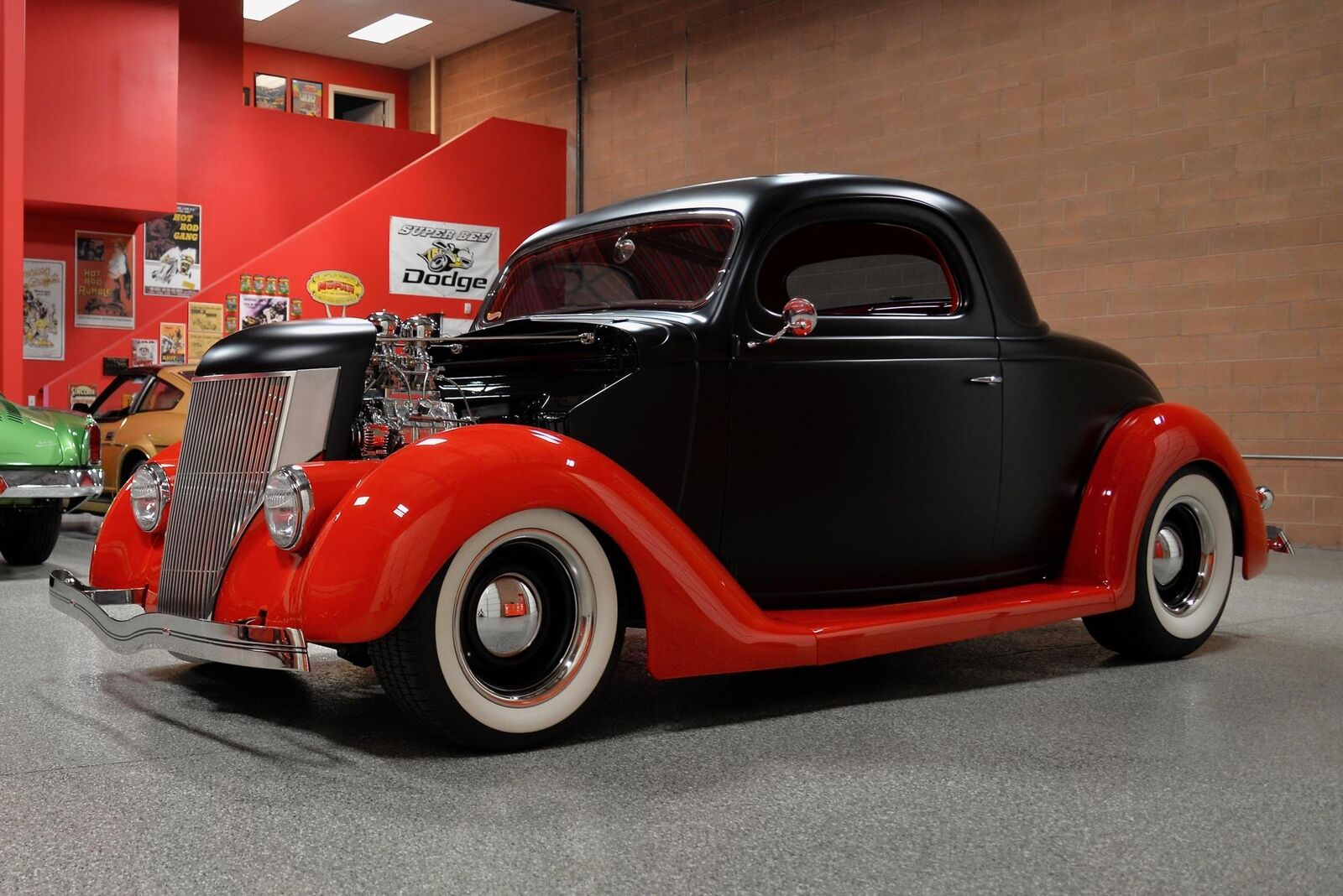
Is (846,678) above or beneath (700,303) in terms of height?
beneath

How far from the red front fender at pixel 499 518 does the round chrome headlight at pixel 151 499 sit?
0.98 meters

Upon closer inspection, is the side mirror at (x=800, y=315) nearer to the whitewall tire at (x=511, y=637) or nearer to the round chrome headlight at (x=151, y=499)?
the whitewall tire at (x=511, y=637)

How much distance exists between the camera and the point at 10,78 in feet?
30.6

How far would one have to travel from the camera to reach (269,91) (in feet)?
53.3

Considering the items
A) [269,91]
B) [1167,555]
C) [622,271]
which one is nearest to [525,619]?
[622,271]

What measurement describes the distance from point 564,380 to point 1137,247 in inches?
275

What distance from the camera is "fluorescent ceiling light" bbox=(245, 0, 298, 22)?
14.5m

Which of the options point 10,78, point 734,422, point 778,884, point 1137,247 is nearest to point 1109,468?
point 734,422

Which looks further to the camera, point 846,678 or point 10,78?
point 10,78

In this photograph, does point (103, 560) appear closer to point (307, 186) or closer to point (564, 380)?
point (564, 380)

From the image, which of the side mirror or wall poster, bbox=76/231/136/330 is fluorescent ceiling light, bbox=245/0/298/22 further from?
the side mirror

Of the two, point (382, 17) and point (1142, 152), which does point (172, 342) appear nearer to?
point (382, 17)

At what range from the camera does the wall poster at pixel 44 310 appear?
12461 mm

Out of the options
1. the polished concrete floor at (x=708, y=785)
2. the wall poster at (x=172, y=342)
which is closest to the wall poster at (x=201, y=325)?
the wall poster at (x=172, y=342)
